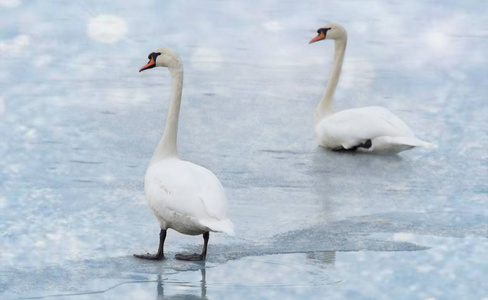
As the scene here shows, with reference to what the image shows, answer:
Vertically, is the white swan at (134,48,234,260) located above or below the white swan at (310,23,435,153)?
above

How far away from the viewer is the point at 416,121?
32.9 ft

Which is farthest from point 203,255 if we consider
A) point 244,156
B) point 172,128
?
point 244,156

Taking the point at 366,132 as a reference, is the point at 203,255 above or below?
above

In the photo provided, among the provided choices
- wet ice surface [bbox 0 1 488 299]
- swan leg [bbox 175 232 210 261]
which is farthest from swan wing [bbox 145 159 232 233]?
wet ice surface [bbox 0 1 488 299]

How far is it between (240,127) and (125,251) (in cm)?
359

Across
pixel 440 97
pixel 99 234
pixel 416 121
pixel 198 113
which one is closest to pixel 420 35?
pixel 440 97

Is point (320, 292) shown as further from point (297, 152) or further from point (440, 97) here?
point (440, 97)


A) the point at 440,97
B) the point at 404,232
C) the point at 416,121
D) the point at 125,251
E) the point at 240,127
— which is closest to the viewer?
the point at 125,251

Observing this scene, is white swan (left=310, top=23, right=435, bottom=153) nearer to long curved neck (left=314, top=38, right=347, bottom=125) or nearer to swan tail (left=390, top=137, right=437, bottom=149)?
swan tail (left=390, top=137, right=437, bottom=149)

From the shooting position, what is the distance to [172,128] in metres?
6.29

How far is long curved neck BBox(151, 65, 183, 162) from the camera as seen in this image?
6.20 meters

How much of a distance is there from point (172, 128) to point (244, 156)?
2.17m

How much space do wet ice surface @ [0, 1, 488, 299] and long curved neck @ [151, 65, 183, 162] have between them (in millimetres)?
531

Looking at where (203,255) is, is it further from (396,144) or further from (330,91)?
(330,91)
